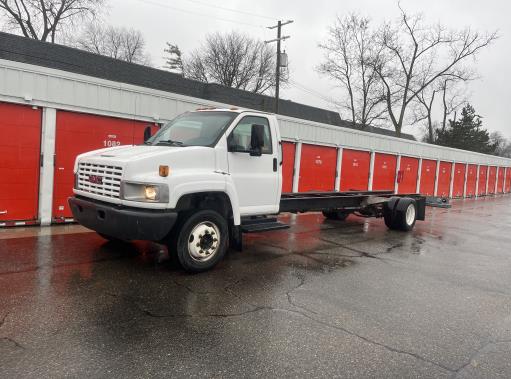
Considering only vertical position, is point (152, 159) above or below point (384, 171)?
below

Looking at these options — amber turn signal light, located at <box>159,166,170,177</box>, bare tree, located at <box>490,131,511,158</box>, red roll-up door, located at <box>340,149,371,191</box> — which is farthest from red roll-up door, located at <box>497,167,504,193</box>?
bare tree, located at <box>490,131,511,158</box>

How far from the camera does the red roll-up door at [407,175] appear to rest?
2223 centimetres

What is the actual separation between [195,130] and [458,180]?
2689 cm

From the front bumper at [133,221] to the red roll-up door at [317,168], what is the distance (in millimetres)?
10661

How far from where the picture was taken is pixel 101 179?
588 cm

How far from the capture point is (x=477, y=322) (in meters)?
4.82

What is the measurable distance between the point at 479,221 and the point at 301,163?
725cm

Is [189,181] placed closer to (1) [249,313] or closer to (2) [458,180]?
(1) [249,313]

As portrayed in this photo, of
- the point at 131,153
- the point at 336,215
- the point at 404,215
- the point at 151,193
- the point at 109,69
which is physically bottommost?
the point at 336,215

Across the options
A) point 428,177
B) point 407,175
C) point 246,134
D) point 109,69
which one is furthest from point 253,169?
point 428,177

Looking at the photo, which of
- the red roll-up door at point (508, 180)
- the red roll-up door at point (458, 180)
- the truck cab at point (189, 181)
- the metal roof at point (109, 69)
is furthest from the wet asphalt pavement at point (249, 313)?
the red roll-up door at point (508, 180)

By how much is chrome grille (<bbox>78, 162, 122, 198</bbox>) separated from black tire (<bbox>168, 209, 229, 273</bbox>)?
104 cm

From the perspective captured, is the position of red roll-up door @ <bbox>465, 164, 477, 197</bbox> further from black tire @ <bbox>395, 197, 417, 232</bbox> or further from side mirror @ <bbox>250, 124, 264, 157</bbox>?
→ side mirror @ <bbox>250, 124, 264, 157</bbox>

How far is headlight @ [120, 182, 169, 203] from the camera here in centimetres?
547
